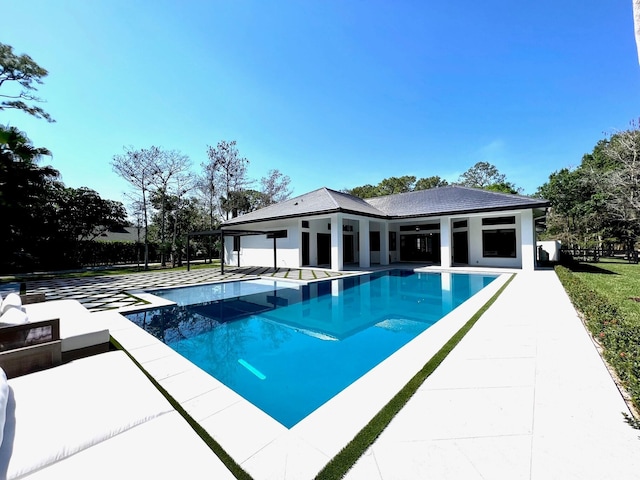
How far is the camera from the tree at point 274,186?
3123 centimetres

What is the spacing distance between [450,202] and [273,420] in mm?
17274

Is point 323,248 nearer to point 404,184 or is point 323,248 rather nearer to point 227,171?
point 227,171

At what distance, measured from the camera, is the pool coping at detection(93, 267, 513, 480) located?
2.00m

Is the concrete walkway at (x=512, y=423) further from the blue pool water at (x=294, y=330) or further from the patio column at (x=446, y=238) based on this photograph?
the patio column at (x=446, y=238)

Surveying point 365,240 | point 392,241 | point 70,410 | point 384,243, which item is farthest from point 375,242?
point 70,410

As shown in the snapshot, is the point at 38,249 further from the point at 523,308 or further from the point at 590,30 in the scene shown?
the point at 590,30

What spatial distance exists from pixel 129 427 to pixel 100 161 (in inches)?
898

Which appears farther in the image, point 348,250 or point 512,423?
point 348,250

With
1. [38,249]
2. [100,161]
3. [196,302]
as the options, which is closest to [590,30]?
[196,302]

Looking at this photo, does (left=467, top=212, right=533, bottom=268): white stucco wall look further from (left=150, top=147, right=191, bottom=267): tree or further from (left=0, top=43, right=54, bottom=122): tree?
(left=0, top=43, right=54, bottom=122): tree

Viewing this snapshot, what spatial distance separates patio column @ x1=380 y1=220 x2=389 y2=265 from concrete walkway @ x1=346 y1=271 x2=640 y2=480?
15.4 m

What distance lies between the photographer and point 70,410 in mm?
1940

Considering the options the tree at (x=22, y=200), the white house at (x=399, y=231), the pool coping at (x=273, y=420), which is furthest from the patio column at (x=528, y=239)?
the tree at (x=22, y=200)

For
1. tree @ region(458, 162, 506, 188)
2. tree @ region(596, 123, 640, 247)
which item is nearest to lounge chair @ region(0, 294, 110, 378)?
tree @ region(596, 123, 640, 247)
